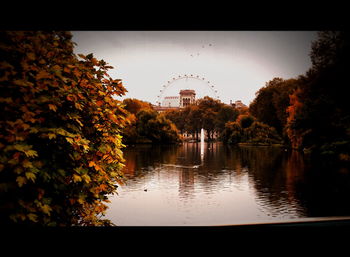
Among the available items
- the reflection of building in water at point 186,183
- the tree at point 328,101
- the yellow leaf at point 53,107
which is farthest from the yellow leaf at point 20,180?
the tree at point 328,101

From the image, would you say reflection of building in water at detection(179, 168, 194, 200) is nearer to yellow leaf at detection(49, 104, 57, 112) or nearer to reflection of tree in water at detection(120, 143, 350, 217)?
reflection of tree in water at detection(120, 143, 350, 217)

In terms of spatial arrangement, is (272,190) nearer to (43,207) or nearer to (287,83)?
(43,207)

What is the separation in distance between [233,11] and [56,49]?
1.65 metres

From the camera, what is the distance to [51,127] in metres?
2.96

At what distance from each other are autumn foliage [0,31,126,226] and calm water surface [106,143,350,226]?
14.2 feet

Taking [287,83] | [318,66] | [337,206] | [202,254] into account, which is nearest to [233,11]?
[202,254]

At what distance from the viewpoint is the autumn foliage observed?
273 centimetres

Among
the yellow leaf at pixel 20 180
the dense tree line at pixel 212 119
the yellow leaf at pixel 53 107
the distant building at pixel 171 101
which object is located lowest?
the yellow leaf at pixel 20 180

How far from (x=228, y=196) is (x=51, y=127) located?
32.0 feet

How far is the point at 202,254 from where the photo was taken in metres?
2.69

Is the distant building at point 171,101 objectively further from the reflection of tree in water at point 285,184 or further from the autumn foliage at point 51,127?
the autumn foliage at point 51,127

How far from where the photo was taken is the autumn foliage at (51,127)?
273 centimetres

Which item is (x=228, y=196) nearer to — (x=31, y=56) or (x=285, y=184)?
(x=285, y=184)

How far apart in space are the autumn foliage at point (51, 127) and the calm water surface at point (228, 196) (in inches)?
170
